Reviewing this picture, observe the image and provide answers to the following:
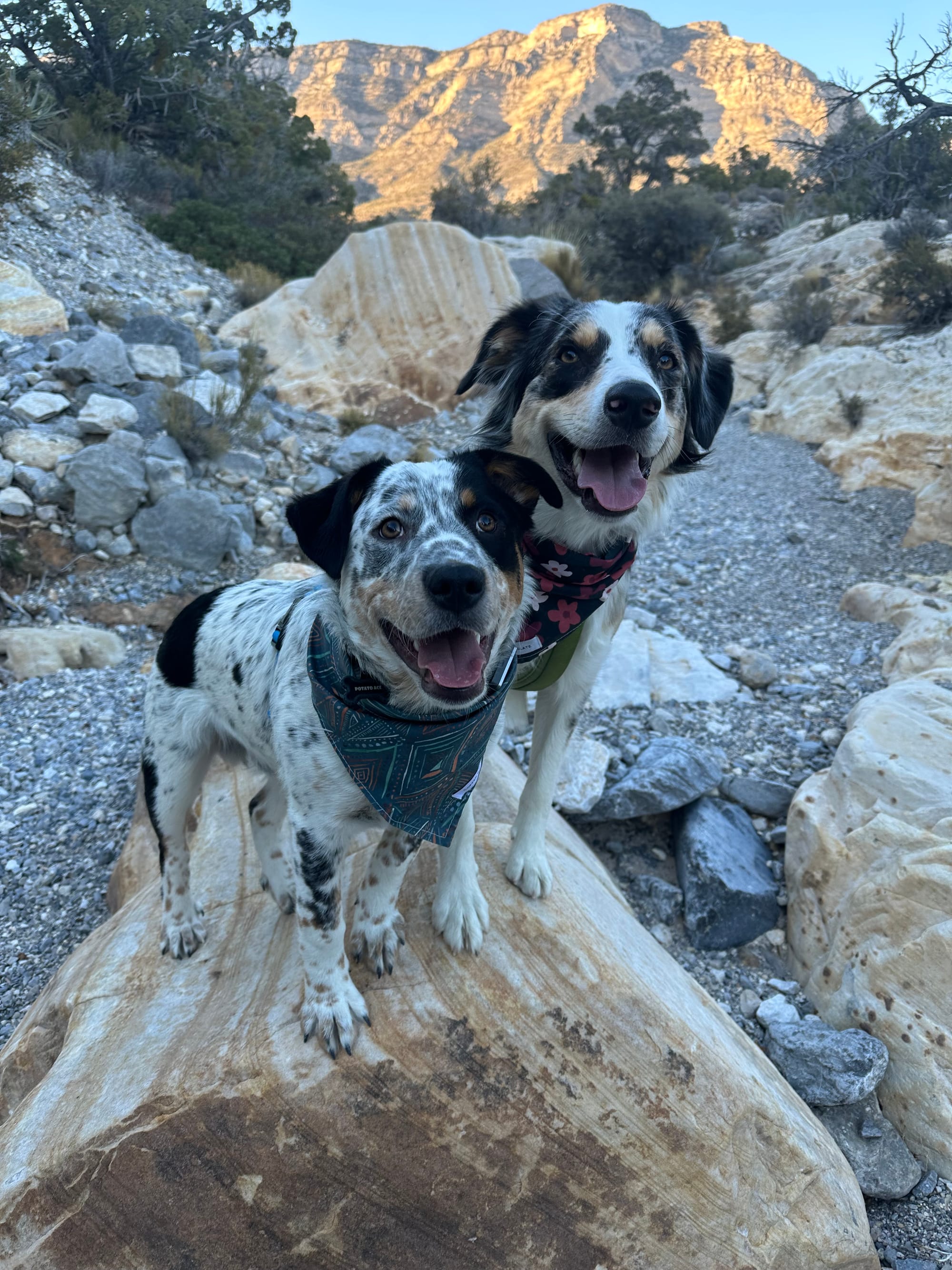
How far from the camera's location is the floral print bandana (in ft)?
9.78

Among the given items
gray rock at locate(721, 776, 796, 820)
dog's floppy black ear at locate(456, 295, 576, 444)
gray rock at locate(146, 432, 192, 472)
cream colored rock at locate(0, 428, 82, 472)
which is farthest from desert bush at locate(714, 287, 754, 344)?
dog's floppy black ear at locate(456, 295, 576, 444)

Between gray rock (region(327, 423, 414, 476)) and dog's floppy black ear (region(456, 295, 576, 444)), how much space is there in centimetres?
647

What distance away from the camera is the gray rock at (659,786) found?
4199mm

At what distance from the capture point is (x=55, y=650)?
5.75 metres

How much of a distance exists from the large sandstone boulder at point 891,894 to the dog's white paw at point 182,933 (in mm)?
2517

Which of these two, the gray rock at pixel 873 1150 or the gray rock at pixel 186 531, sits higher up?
the gray rock at pixel 186 531

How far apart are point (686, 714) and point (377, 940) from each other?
128 inches

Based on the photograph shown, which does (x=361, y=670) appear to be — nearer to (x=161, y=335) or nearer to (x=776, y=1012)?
(x=776, y=1012)

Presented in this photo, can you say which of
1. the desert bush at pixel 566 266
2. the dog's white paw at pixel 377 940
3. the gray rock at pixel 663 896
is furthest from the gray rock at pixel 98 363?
the desert bush at pixel 566 266

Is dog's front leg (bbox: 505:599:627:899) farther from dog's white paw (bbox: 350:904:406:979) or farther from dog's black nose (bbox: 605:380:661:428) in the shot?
dog's black nose (bbox: 605:380:661:428)

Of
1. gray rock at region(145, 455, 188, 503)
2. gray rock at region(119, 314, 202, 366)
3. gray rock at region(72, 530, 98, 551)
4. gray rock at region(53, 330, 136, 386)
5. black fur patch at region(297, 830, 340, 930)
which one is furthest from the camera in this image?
gray rock at region(119, 314, 202, 366)

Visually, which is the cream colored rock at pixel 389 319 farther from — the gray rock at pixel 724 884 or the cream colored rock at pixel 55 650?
the gray rock at pixel 724 884

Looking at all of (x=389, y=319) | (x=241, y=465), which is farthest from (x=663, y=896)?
(x=389, y=319)

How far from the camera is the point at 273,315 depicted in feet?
42.3
